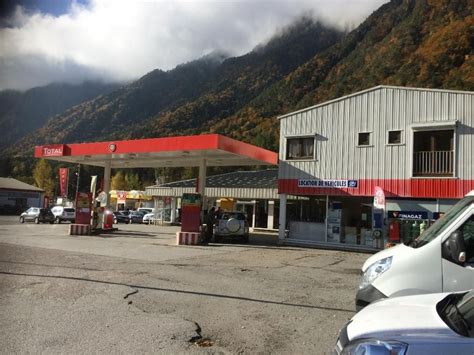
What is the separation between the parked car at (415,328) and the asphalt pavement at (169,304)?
86.5 inches

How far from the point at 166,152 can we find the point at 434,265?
1905 centimetres

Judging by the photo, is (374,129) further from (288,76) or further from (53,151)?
(288,76)

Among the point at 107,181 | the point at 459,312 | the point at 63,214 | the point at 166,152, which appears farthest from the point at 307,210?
the point at 63,214

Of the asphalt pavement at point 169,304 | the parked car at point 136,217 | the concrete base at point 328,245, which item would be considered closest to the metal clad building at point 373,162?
the concrete base at point 328,245

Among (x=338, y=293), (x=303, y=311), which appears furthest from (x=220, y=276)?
(x=303, y=311)

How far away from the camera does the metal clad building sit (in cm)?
1903

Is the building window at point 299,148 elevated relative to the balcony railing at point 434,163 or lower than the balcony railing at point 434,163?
elevated

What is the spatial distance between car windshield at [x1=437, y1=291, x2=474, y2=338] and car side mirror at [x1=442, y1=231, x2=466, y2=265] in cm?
70

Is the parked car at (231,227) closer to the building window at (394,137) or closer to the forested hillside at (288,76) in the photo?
the building window at (394,137)

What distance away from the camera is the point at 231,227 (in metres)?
22.8

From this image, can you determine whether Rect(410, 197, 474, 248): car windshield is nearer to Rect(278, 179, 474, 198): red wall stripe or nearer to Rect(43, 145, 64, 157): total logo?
Rect(278, 179, 474, 198): red wall stripe

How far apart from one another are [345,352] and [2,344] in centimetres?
424

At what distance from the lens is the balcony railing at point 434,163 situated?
1912 cm

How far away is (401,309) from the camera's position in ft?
12.1
